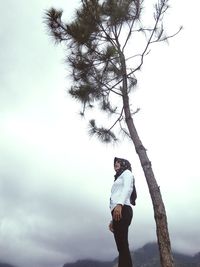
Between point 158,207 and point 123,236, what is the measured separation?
188cm

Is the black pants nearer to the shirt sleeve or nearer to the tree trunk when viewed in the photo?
the shirt sleeve

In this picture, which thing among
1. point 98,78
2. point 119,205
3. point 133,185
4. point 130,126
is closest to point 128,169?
point 133,185

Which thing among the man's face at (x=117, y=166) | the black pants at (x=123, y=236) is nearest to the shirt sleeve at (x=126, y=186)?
the black pants at (x=123, y=236)

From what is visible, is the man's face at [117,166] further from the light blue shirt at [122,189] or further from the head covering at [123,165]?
the light blue shirt at [122,189]

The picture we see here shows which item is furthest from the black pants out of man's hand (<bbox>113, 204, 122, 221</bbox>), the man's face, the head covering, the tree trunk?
the tree trunk

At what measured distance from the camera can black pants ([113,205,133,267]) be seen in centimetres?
566

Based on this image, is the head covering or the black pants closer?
the black pants

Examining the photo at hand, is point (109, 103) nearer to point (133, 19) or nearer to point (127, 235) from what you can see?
point (133, 19)

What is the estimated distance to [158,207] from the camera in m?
7.49

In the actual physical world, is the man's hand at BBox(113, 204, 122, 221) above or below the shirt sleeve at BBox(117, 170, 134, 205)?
below

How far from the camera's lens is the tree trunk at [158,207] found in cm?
691

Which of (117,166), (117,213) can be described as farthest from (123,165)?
(117,213)

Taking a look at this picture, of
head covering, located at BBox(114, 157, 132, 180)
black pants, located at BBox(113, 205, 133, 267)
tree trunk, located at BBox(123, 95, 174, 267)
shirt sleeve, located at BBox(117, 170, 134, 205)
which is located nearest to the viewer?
black pants, located at BBox(113, 205, 133, 267)

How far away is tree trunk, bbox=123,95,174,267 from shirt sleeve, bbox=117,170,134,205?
1586 mm
